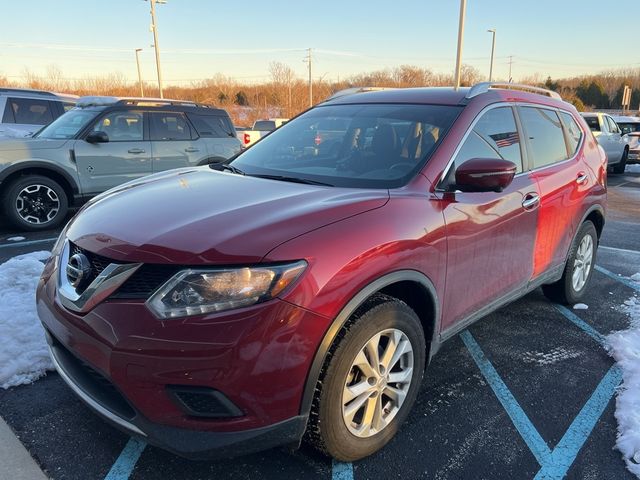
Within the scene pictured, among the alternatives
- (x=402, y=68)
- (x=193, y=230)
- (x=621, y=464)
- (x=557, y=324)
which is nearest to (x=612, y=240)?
(x=557, y=324)

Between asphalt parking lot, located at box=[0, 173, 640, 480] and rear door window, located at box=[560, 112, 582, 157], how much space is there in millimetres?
1546

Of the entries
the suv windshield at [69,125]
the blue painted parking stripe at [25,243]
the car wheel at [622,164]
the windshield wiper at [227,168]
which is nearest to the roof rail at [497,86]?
the windshield wiper at [227,168]

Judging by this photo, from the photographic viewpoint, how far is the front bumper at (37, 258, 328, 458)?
190 cm

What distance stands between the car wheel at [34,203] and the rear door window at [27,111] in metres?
3.74

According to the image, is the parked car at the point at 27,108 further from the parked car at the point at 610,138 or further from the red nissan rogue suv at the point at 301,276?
the parked car at the point at 610,138

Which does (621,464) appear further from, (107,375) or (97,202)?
(97,202)

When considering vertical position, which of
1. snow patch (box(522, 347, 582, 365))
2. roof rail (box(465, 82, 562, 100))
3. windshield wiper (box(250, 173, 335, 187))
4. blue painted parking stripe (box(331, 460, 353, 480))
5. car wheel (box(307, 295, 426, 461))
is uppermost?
roof rail (box(465, 82, 562, 100))

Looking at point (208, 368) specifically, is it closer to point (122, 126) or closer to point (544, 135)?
point (544, 135)

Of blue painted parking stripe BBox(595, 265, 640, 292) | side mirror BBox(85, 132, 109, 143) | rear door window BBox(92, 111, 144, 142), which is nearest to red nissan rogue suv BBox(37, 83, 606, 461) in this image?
blue painted parking stripe BBox(595, 265, 640, 292)

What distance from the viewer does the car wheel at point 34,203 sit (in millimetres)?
6938

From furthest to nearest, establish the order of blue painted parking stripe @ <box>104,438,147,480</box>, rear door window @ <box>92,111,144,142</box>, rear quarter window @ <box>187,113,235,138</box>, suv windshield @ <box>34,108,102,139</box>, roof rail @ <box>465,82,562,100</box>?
rear quarter window @ <box>187,113,235,138</box>, rear door window @ <box>92,111,144,142</box>, suv windshield @ <box>34,108,102,139</box>, roof rail @ <box>465,82,562,100</box>, blue painted parking stripe @ <box>104,438,147,480</box>

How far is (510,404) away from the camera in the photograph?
3.03 m

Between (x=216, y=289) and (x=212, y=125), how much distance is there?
746 centimetres

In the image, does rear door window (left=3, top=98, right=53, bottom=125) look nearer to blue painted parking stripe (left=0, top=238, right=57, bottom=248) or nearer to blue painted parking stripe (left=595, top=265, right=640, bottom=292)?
blue painted parking stripe (left=0, top=238, right=57, bottom=248)
